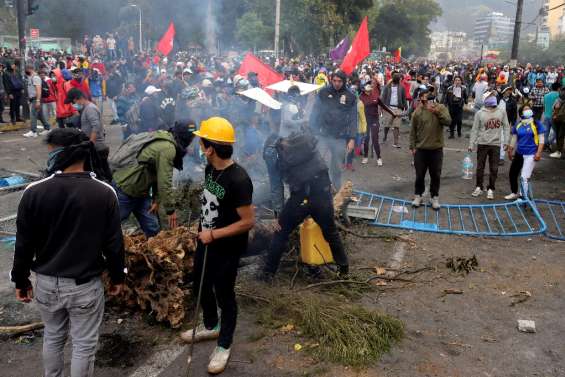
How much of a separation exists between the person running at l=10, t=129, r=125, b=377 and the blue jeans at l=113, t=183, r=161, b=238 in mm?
1833

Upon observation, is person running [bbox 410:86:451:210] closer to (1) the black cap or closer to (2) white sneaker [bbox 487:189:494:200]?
(2) white sneaker [bbox 487:189:494:200]

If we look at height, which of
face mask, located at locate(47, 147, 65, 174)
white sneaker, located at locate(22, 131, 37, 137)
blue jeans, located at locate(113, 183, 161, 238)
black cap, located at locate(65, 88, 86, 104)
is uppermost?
black cap, located at locate(65, 88, 86, 104)

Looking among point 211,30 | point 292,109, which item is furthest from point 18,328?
point 211,30

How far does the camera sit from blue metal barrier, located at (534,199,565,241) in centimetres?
665

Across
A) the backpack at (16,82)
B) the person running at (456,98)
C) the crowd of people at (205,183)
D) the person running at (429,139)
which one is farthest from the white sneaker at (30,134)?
the person running at (456,98)

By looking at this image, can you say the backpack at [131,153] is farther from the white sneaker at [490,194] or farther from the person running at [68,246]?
the white sneaker at [490,194]

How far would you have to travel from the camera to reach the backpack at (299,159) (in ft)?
15.0

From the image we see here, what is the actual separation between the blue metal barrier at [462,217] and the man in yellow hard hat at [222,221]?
141 inches

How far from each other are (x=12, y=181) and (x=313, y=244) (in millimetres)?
5490

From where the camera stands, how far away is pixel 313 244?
502 centimetres

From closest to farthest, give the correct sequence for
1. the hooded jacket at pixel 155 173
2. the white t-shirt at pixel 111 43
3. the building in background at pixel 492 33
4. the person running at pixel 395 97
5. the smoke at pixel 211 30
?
the hooded jacket at pixel 155 173, the person running at pixel 395 97, the smoke at pixel 211 30, the white t-shirt at pixel 111 43, the building in background at pixel 492 33

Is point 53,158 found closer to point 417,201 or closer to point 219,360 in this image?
point 219,360

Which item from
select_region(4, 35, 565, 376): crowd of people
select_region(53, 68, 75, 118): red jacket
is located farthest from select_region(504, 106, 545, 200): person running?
select_region(53, 68, 75, 118): red jacket

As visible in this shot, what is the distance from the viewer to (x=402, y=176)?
31.9 feet
